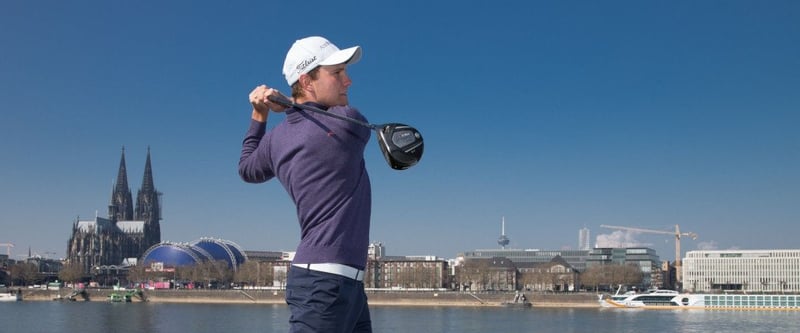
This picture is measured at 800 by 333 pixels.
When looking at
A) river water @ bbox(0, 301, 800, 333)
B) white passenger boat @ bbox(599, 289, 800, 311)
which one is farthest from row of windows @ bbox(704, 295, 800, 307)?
river water @ bbox(0, 301, 800, 333)

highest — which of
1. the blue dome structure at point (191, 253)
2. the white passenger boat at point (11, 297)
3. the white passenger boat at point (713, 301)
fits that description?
the blue dome structure at point (191, 253)

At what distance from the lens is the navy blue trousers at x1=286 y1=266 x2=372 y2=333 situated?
7.72 ft

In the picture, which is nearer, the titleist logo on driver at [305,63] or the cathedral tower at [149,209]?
the titleist logo on driver at [305,63]

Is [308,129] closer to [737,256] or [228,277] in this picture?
[228,277]

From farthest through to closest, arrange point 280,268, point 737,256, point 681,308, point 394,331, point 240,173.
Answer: point 737,256 → point 280,268 → point 681,308 → point 394,331 → point 240,173

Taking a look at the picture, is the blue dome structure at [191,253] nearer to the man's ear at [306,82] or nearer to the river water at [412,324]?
the river water at [412,324]

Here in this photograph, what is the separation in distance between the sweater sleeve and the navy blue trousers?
1.22 feet

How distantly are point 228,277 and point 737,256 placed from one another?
199 feet

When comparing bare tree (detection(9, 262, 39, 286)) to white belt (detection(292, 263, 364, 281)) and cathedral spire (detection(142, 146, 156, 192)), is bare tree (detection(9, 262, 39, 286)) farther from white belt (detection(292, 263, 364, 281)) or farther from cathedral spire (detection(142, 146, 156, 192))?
white belt (detection(292, 263, 364, 281))

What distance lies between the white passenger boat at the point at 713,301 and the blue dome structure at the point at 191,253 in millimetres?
56557

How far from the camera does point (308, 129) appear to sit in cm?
242

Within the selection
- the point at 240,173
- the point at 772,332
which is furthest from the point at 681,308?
the point at 240,173

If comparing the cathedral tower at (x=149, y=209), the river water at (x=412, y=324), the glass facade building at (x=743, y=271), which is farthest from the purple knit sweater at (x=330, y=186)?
the cathedral tower at (x=149, y=209)

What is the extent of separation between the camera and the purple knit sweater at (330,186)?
93.6 inches
